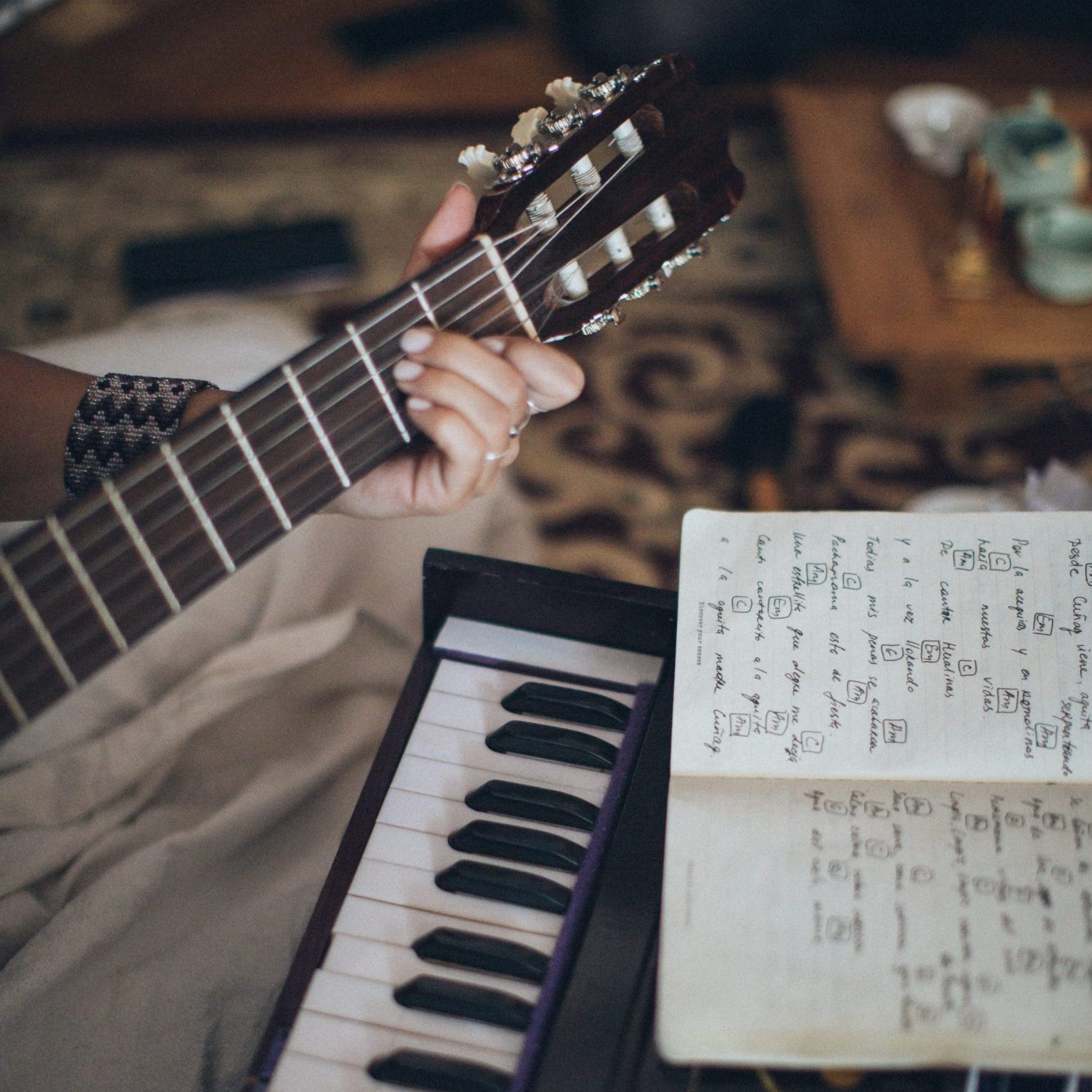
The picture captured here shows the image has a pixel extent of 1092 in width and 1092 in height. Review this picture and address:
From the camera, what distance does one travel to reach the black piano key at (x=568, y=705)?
30.6 inches

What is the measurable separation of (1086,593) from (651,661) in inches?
12.7

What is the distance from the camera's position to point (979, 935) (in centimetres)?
61

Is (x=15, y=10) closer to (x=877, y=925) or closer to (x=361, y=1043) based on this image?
(x=361, y=1043)

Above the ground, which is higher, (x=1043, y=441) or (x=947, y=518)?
(x=947, y=518)

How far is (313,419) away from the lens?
76 centimetres

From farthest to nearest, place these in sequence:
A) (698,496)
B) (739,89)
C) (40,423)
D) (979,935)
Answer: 1. (739,89)
2. (698,496)
3. (40,423)
4. (979,935)

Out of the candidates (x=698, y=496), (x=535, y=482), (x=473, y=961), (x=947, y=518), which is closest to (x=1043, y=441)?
(x=698, y=496)

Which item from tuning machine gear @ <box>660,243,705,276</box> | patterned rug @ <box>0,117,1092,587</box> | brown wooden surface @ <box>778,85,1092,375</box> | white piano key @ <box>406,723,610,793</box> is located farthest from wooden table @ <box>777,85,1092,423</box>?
white piano key @ <box>406,723,610,793</box>

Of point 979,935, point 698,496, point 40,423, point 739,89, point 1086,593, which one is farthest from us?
point 739,89

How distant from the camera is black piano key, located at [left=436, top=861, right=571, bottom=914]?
2.28 ft

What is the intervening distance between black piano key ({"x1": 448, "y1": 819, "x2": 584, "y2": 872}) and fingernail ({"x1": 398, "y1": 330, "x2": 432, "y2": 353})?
36 cm

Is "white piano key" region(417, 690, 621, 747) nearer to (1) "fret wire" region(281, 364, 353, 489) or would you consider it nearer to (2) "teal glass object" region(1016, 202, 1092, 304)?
(1) "fret wire" region(281, 364, 353, 489)

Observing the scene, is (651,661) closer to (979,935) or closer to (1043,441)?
(979,935)

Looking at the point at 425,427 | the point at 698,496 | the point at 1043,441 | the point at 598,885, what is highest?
the point at 425,427
